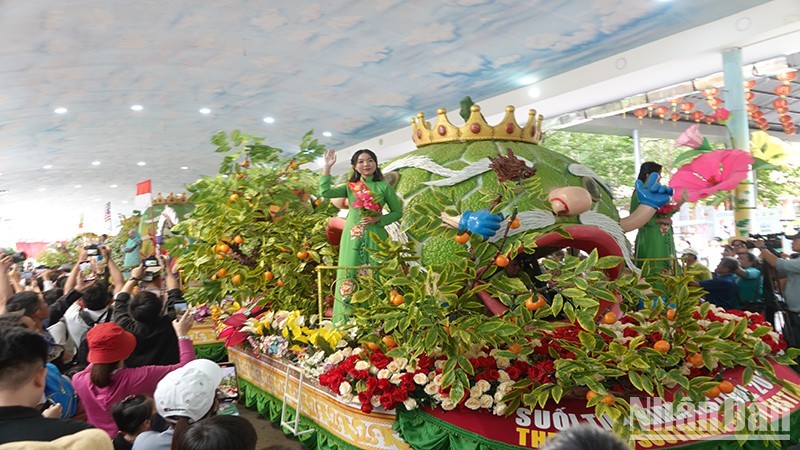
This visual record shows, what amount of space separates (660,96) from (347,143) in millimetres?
7472

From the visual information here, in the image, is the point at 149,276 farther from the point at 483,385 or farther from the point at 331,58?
the point at 331,58

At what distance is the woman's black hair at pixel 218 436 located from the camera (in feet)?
4.81

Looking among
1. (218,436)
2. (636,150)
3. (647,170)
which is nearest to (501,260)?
(218,436)

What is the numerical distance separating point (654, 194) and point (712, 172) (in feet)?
4.05

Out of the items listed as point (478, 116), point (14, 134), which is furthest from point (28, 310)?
point (14, 134)

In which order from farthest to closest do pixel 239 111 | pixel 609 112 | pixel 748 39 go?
pixel 239 111
pixel 609 112
pixel 748 39

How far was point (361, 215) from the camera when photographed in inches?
142

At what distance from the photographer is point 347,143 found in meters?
14.0

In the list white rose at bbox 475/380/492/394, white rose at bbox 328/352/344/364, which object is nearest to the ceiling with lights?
white rose at bbox 328/352/344/364

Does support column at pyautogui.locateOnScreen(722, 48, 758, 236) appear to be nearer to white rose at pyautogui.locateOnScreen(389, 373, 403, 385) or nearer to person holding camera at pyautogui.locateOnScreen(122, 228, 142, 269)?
white rose at pyautogui.locateOnScreen(389, 373, 403, 385)

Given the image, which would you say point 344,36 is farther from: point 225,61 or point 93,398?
point 93,398

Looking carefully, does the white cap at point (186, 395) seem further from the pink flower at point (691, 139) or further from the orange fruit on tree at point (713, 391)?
the pink flower at point (691, 139)

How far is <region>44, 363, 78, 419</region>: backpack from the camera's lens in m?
2.25

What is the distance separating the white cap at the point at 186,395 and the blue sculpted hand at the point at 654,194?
9.96ft
